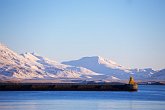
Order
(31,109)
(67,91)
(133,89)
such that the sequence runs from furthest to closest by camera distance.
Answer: (67,91) → (133,89) → (31,109)

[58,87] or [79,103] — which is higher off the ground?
[58,87]

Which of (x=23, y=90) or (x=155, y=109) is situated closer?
(x=155, y=109)

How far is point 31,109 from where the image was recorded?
69125mm

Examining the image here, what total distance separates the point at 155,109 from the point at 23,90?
61.5 metres

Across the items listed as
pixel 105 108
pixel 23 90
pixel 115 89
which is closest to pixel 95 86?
pixel 115 89

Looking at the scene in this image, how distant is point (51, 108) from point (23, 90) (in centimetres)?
5842

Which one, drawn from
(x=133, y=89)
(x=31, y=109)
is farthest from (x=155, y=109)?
(x=133, y=89)

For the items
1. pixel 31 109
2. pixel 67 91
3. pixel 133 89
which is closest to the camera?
pixel 31 109

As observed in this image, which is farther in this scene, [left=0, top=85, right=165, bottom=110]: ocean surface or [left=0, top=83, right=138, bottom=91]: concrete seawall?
[left=0, top=83, right=138, bottom=91]: concrete seawall

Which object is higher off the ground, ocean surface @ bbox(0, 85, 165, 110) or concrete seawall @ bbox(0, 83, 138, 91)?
concrete seawall @ bbox(0, 83, 138, 91)

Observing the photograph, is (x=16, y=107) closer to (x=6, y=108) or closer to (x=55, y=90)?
(x=6, y=108)

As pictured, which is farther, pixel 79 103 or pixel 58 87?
pixel 58 87

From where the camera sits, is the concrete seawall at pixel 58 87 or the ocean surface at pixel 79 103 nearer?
the ocean surface at pixel 79 103

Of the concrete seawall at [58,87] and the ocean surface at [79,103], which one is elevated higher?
the concrete seawall at [58,87]
